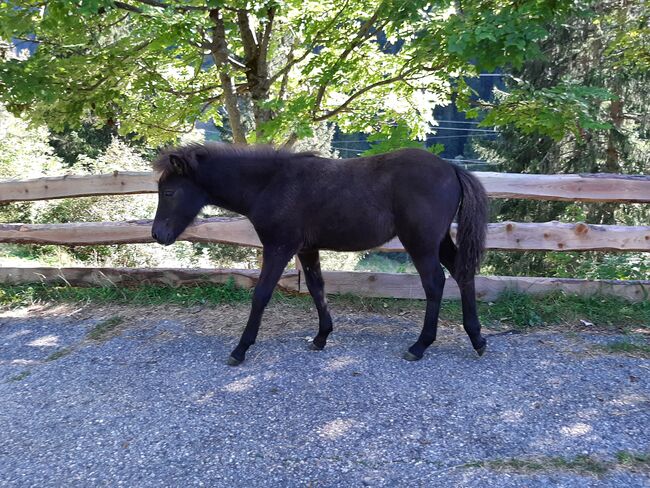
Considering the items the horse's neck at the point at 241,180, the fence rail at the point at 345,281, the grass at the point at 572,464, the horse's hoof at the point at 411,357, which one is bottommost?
the horse's hoof at the point at 411,357

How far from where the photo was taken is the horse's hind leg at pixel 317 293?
15.3 ft

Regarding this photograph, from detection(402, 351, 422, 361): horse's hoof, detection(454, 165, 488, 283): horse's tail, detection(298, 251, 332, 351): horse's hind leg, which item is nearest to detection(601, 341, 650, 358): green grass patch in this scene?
detection(454, 165, 488, 283): horse's tail

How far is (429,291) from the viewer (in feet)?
14.6

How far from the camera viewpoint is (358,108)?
27.9 feet

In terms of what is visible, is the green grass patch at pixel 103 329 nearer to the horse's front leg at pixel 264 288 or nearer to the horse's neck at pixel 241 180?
the horse's front leg at pixel 264 288

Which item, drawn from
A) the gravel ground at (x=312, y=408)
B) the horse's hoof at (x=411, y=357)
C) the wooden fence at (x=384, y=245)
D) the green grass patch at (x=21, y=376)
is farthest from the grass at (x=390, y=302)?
the green grass patch at (x=21, y=376)

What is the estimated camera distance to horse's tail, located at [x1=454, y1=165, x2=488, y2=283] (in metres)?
4.41

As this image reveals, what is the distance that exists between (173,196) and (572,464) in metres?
3.73

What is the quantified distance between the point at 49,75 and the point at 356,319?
4649 millimetres

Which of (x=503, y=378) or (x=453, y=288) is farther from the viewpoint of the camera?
(x=453, y=288)

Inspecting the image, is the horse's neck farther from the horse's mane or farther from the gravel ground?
the gravel ground

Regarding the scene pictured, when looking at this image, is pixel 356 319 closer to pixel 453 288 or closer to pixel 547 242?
pixel 453 288

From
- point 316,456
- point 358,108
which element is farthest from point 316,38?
point 316,456

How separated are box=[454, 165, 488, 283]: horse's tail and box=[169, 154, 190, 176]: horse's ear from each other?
252 centimetres
